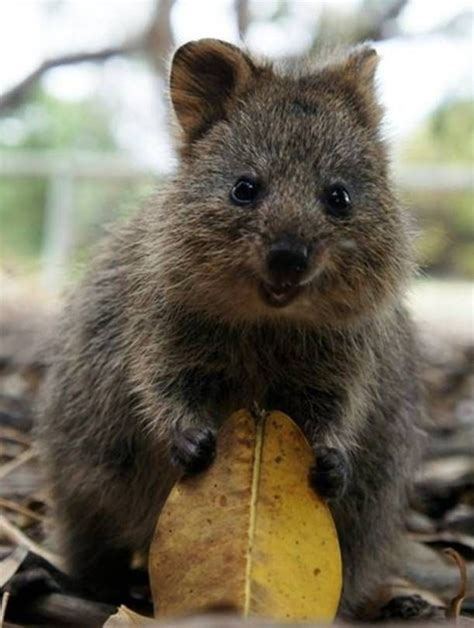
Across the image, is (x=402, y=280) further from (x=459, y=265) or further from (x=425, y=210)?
(x=459, y=265)

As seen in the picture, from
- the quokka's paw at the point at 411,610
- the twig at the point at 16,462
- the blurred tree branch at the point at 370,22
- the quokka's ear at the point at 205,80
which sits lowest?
the twig at the point at 16,462

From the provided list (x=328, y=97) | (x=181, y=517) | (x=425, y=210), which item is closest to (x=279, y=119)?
(x=328, y=97)

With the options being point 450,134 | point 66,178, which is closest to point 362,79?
point 66,178

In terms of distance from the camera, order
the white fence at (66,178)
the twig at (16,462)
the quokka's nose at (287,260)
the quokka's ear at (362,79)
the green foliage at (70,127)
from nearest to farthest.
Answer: the quokka's nose at (287,260) < the quokka's ear at (362,79) < the twig at (16,462) < the white fence at (66,178) < the green foliage at (70,127)

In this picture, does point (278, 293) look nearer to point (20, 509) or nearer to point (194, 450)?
point (194, 450)

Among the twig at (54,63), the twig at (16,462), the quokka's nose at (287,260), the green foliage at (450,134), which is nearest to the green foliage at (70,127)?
the green foliage at (450,134)

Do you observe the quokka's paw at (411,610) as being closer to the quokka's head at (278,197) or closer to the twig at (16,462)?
the quokka's head at (278,197)

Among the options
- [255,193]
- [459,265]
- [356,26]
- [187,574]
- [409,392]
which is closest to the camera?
[187,574]
